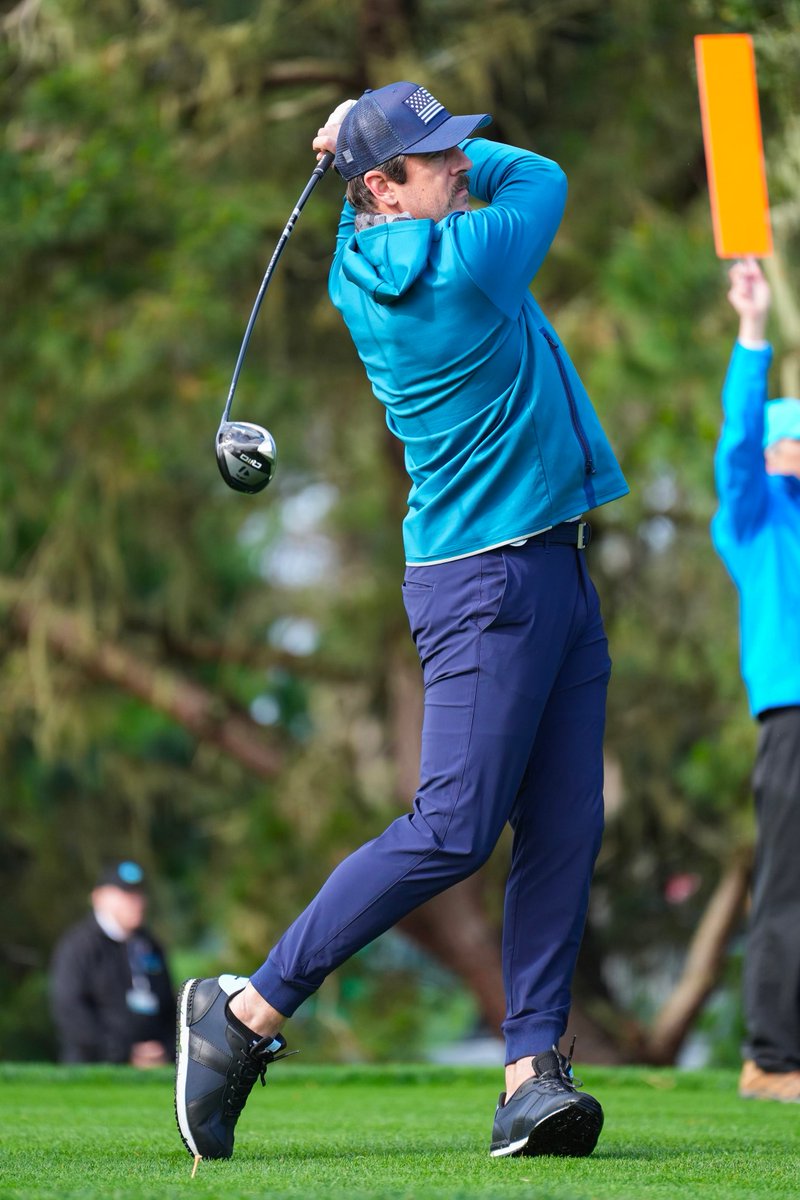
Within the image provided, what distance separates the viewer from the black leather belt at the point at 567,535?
3.17 meters

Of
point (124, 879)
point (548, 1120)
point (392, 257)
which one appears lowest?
point (124, 879)

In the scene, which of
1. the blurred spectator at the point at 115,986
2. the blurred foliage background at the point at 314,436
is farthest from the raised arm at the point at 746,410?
the blurred spectator at the point at 115,986

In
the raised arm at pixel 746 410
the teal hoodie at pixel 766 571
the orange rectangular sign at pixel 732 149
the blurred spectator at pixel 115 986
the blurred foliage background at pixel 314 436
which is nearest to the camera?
the orange rectangular sign at pixel 732 149

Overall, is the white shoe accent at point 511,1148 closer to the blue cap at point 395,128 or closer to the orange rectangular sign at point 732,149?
the blue cap at point 395,128

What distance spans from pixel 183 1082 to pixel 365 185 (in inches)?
63.0

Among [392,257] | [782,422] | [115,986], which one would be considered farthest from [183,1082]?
[115,986]

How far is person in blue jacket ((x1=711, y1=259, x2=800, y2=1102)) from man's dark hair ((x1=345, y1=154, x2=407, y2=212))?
1.56 m

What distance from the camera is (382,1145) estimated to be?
3357 mm

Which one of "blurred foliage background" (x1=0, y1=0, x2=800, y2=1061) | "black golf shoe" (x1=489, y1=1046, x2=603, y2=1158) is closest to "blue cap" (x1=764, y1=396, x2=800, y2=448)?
"black golf shoe" (x1=489, y1=1046, x2=603, y2=1158)

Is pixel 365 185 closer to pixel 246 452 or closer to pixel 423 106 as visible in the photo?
pixel 423 106

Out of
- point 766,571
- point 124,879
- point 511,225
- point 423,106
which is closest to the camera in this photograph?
point 511,225

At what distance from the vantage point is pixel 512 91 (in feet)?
36.8

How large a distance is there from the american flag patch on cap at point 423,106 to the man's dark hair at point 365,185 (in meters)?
0.08

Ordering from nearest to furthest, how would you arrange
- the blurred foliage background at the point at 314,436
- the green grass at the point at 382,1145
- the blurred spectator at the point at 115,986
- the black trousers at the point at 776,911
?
1. the green grass at the point at 382,1145
2. the black trousers at the point at 776,911
3. the blurred spectator at the point at 115,986
4. the blurred foliage background at the point at 314,436
